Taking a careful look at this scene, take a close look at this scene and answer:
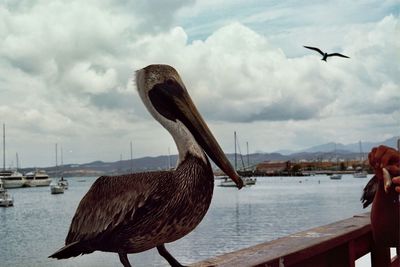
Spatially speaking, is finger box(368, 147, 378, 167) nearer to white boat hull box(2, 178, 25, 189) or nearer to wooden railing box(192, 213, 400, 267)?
A: wooden railing box(192, 213, 400, 267)

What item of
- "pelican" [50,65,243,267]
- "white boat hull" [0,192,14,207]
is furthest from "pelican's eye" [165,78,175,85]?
"white boat hull" [0,192,14,207]

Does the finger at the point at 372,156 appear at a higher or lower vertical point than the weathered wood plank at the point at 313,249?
higher

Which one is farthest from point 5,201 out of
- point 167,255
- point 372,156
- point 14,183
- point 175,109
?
point 372,156

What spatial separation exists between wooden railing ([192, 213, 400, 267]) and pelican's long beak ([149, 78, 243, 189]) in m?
0.27

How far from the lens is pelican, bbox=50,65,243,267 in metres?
1.43

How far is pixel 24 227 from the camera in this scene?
19.7 metres

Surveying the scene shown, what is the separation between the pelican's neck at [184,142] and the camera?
1551mm

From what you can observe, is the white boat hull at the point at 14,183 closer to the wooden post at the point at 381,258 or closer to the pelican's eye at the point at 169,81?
the wooden post at the point at 381,258

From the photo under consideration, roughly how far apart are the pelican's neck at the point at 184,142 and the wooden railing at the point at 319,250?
275mm

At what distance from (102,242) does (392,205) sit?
2.59 feet

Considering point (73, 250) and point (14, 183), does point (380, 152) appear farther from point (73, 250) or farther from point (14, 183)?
point (14, 183)

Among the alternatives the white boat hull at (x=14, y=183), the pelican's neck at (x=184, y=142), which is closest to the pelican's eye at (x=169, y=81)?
the pelican's neck at (x=184, y=142)

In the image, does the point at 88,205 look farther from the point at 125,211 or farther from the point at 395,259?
the point at 395,259

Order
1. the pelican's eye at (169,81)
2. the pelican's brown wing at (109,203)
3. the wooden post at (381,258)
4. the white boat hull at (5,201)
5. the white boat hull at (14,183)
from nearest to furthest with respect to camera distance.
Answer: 1. the pelican's brown wing at (109,203)
2. the pelican's eye at (169,81)
3. the wooden post at (381,258)
4. the white boat hull at (5,201)
5. the white boat hull at (14,183)
